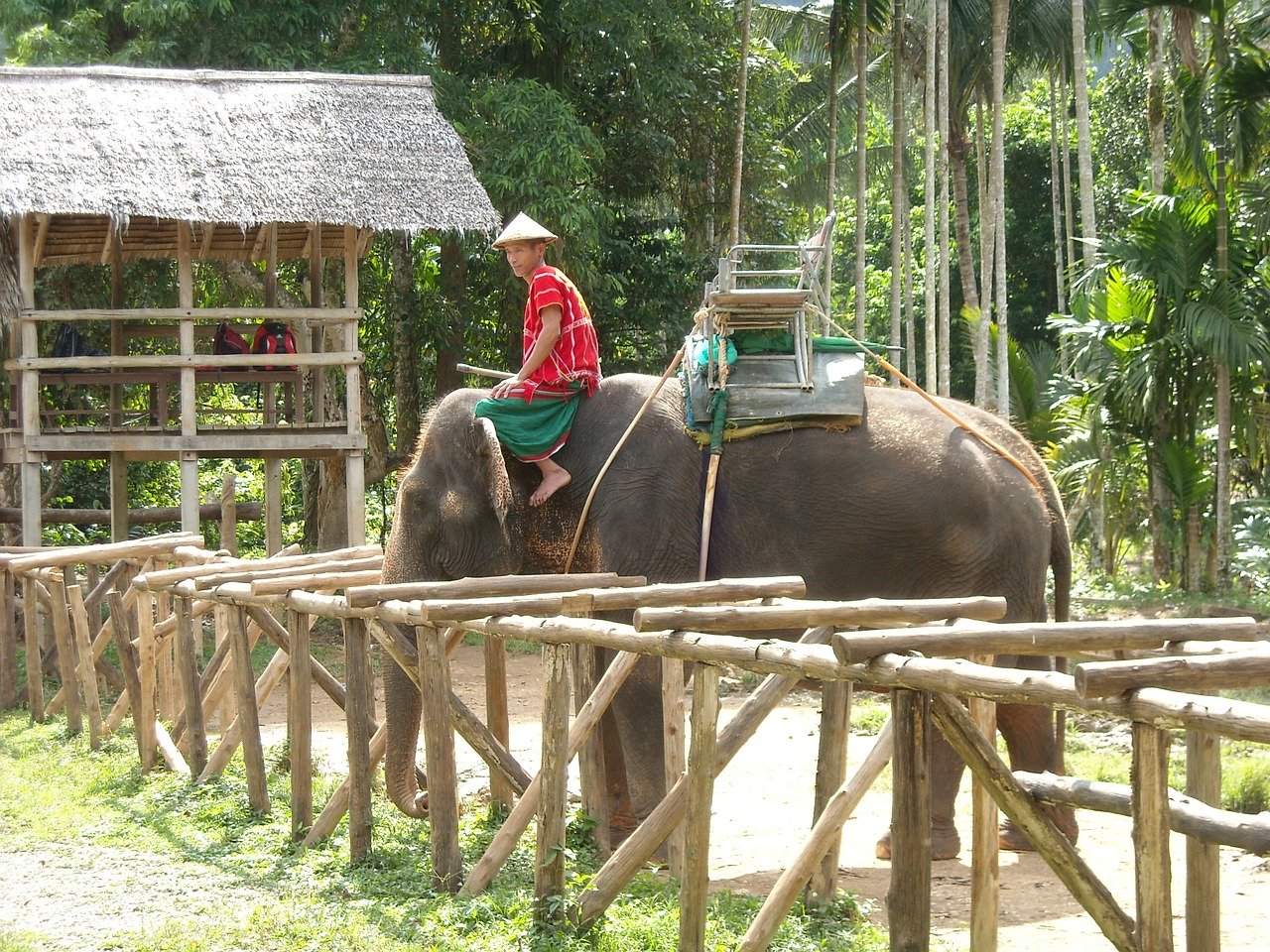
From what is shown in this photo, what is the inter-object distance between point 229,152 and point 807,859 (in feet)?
33.4

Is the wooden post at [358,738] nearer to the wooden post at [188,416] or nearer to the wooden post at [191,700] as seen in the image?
the wooden post at [191,700]

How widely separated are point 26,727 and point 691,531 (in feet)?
20.2

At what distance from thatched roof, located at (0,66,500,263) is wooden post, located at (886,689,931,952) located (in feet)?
31.3

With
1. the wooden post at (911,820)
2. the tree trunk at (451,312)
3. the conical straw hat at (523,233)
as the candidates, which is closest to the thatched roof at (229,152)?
the tree trunk at (451,312)

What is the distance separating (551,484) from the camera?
7180 mm

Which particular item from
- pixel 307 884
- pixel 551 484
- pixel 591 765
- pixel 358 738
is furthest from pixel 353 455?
pixel 591 765

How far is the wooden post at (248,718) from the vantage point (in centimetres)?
736

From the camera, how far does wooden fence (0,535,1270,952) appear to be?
3205 mm

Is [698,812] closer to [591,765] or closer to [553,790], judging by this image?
[553,790]

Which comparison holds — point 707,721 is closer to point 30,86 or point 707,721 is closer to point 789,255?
point 30,86

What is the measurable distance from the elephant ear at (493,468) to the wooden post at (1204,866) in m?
4.11

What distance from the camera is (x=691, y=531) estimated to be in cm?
708

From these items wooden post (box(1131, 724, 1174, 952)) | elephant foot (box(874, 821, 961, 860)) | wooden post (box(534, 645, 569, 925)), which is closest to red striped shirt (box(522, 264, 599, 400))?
wooden post (box(534, 645, 569, 925))

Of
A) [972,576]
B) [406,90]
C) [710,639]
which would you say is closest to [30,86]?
[406,90]
